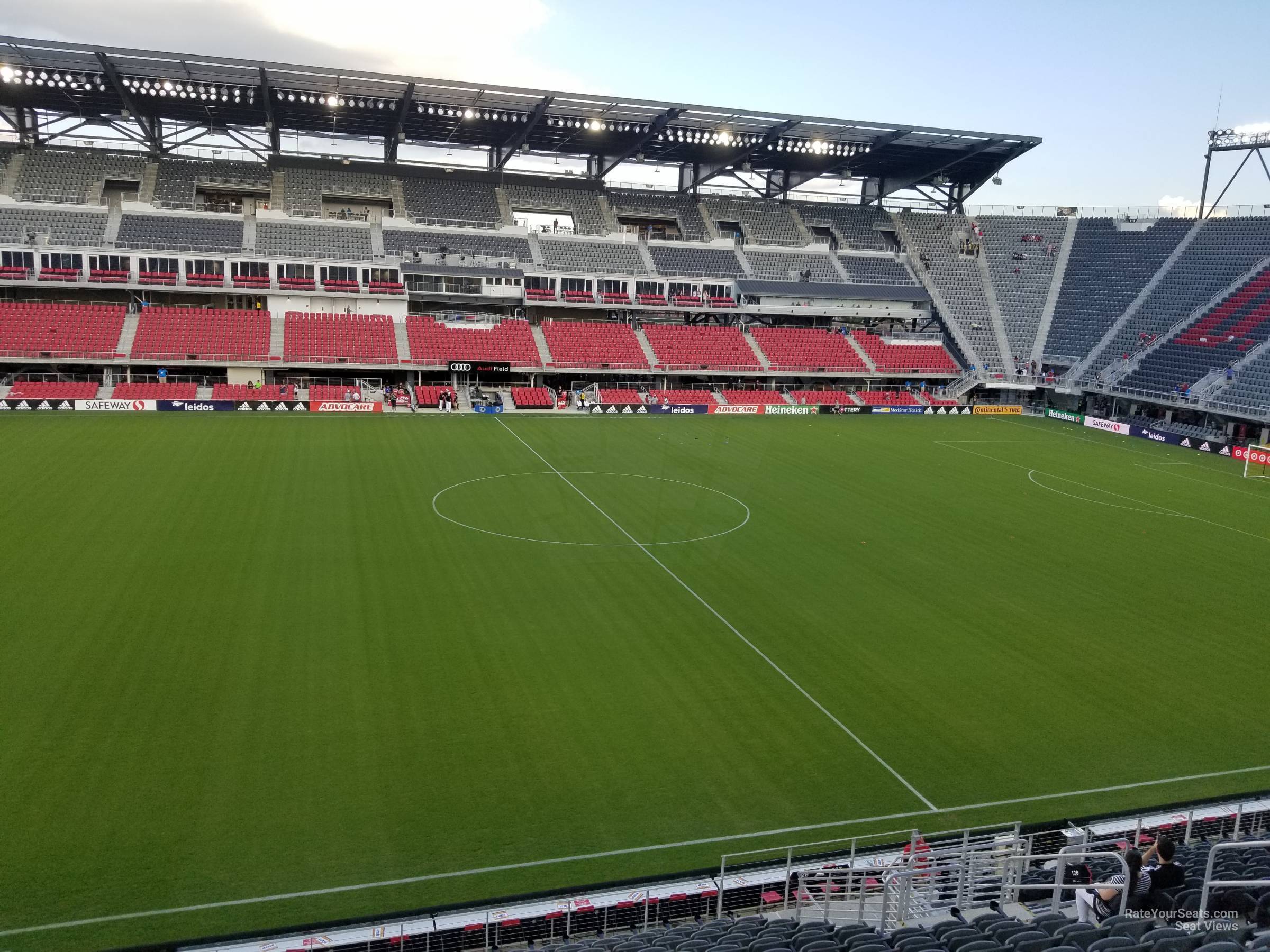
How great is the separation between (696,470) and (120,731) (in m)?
24.3

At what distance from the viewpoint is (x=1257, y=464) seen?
42.1 metres

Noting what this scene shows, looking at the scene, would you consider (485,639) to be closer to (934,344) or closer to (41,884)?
(41,884)

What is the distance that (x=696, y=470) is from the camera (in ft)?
117

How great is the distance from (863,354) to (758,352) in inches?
295

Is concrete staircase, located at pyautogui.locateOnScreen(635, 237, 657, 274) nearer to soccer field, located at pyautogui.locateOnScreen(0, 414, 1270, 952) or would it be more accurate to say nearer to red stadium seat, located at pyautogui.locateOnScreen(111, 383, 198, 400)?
red stadium seat, located at pyautogui.locateOnScreen(111, 383, 198, 400)

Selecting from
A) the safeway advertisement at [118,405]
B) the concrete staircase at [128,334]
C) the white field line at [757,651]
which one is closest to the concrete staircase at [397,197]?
the concrete staircase at [128,334]

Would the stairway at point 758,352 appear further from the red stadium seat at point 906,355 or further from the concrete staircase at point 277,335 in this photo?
the concrete staircase at point 277,335

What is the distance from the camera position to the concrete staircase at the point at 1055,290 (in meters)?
64.3

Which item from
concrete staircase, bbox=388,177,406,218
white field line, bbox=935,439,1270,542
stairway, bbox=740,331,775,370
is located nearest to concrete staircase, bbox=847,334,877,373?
stairway, bbox=740,331,775,370

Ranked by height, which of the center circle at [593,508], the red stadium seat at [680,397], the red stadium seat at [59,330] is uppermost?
the red stadium seat at [59,330]

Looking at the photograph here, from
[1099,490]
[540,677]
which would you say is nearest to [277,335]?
[540,677]

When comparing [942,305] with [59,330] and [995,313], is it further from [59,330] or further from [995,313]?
[59,330]

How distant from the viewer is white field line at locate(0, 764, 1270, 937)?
10211 millimetres

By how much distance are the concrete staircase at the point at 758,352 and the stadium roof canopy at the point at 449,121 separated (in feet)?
43.7
